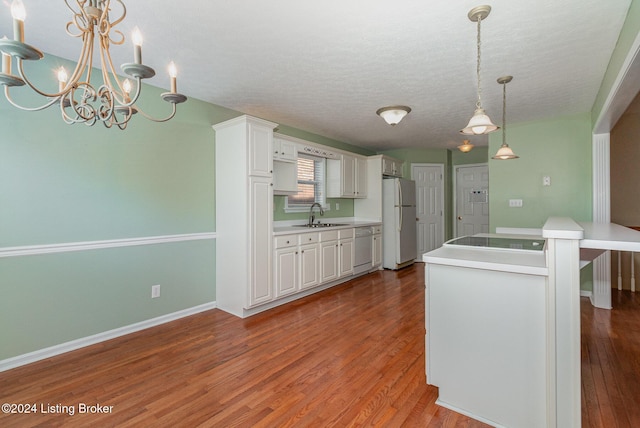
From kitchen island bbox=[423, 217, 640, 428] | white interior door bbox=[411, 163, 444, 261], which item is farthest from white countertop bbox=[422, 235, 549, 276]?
white interior door bbox=[411, 163, 444, 261]

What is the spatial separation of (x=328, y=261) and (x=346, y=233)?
0.56 m

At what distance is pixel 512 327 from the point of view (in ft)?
5.19

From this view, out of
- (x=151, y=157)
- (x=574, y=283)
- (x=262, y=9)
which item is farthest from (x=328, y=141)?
(x=574, y=283)

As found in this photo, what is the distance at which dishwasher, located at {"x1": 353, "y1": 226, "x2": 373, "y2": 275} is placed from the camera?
4784mm

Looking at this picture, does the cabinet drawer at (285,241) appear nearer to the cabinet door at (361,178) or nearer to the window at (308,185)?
the window at (308,185)

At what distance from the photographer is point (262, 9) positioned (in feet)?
6.12

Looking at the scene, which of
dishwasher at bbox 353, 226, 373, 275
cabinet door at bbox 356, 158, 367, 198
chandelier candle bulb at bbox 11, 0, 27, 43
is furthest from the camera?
cabinet door at bbox 356, 158, 367, 198

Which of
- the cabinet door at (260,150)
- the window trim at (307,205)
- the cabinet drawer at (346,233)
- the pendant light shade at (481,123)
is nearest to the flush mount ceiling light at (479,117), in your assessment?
the pendant light shade at (481,123)

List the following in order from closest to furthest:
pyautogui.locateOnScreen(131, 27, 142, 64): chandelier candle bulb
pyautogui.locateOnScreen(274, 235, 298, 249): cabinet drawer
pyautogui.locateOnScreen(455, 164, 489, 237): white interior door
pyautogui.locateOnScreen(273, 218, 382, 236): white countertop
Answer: pyautogui.locateOnScreen(131, 27, 142, 64): chandelier candle bulb → pyautogui.locateOnScreen(274, 235, 298, 249): cabinet drawer → pyautogui.locateOnScreen(273, 218, 382, 236): white countertop → pyautogui.locateOnScreen(455, 164, 489, 237): white interior door

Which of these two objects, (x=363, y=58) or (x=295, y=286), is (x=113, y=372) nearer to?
(x=295, y=286)

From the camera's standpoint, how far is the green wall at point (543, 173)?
3.93 meters

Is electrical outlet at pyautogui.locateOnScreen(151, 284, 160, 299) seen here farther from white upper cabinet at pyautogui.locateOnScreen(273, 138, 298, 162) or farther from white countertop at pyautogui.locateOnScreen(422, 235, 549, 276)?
white countertop at pyautogui.locateOnScreen(422, 235, 549, 276)

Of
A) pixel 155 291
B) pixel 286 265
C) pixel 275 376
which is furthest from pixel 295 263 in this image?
pixel 275 376

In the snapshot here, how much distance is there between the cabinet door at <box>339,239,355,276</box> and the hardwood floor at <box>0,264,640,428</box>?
126cm
